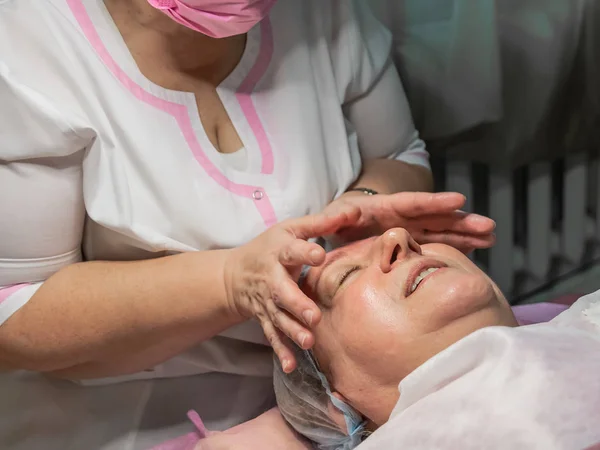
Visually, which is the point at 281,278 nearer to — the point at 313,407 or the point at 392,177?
the point at 313,407

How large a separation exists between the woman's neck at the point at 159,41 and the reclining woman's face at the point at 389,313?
37 centimetres

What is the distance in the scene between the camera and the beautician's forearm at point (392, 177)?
1.19 m

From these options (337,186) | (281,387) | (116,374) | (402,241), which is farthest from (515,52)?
(116,374)

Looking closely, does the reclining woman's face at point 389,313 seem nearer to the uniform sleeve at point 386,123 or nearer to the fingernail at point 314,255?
the fingernail at point 314,255

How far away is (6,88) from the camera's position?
887mm

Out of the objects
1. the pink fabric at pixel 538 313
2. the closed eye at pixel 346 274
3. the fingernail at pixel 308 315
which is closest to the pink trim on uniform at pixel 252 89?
the closed eye at pixel 346 274

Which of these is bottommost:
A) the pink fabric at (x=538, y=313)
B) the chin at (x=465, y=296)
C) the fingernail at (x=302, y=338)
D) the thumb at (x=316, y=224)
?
the pink fabric at (x=538, y=313)

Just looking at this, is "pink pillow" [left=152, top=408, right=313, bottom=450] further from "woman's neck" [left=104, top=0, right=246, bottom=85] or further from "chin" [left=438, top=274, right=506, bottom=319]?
"woman's neck" [left=104, top=0, right=246, bottom=85]

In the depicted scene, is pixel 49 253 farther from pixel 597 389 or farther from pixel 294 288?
pixel 597 389

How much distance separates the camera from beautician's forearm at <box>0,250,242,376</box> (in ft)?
3.08

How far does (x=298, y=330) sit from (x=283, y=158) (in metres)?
0.36

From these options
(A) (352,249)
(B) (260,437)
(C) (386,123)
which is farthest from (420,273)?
(C) (386,123)

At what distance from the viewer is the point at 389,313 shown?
2.73 ft

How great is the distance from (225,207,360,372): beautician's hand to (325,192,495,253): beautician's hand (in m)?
0.06
